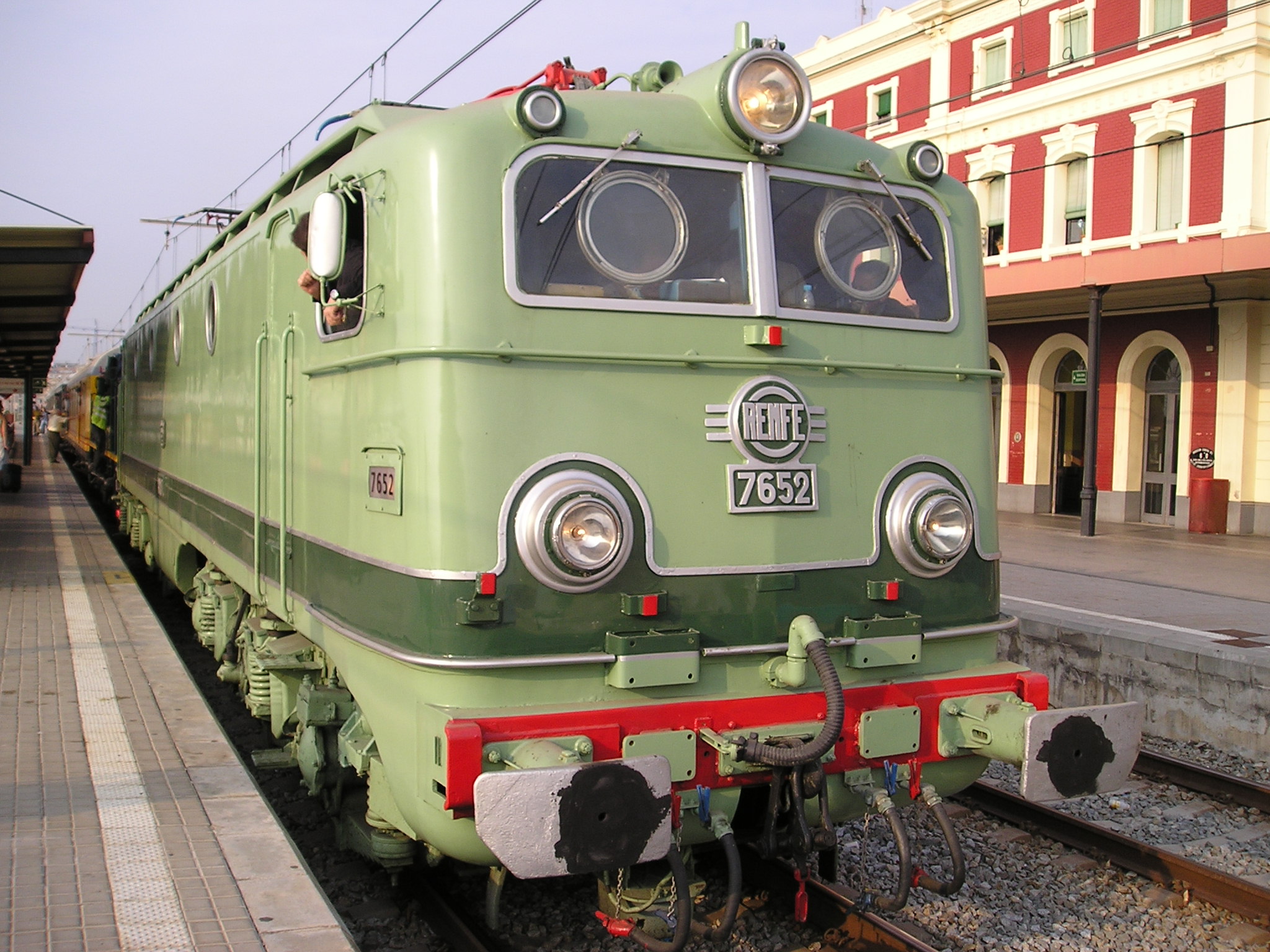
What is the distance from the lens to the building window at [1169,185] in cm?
1991

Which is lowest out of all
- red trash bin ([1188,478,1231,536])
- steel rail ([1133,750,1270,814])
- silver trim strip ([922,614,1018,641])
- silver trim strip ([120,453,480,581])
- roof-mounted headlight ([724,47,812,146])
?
steel rail ([1133,750,1270,814])

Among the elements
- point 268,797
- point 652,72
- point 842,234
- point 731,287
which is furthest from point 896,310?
point 268,797

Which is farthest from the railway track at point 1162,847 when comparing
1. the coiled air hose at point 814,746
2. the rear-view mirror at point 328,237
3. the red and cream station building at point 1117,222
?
the red and cream station building at point 1117,222

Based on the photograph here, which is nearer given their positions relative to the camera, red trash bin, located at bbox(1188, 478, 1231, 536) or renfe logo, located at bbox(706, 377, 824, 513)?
renfe logo, located at bbox(706, 377, 824, 513)

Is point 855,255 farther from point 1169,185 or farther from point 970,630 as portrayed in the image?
point 1169,185

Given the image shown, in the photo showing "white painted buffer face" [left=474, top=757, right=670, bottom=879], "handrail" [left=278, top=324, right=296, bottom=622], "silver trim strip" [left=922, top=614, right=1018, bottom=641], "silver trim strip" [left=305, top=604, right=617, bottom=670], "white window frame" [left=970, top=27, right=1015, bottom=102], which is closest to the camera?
"white painted buffer face" [left=474, top=757, right=670, bottom=879]

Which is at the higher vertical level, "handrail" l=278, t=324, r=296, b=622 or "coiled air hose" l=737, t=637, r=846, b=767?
"handrail" l=278, t=324, r=296, b=622

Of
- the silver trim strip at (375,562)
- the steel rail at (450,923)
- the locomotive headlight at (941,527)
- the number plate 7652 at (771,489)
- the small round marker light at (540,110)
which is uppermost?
the small round marker light at (540,110)

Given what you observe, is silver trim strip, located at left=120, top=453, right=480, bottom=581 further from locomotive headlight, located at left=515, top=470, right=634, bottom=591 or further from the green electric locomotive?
locomotive headlight, located at left=515, top=470, right=634, bottom=591

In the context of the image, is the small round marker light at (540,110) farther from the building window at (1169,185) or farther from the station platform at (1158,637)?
the building window at (1169,185)

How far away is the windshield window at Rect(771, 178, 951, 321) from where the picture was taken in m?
4.48

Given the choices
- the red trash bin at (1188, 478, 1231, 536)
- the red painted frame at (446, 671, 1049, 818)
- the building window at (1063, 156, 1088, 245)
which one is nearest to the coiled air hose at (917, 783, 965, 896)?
the red painted frame at (446, 671, 1049, 818)

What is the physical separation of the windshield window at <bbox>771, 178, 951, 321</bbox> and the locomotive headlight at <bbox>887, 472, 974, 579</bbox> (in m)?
0.76

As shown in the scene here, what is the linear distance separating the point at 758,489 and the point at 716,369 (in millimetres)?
478
